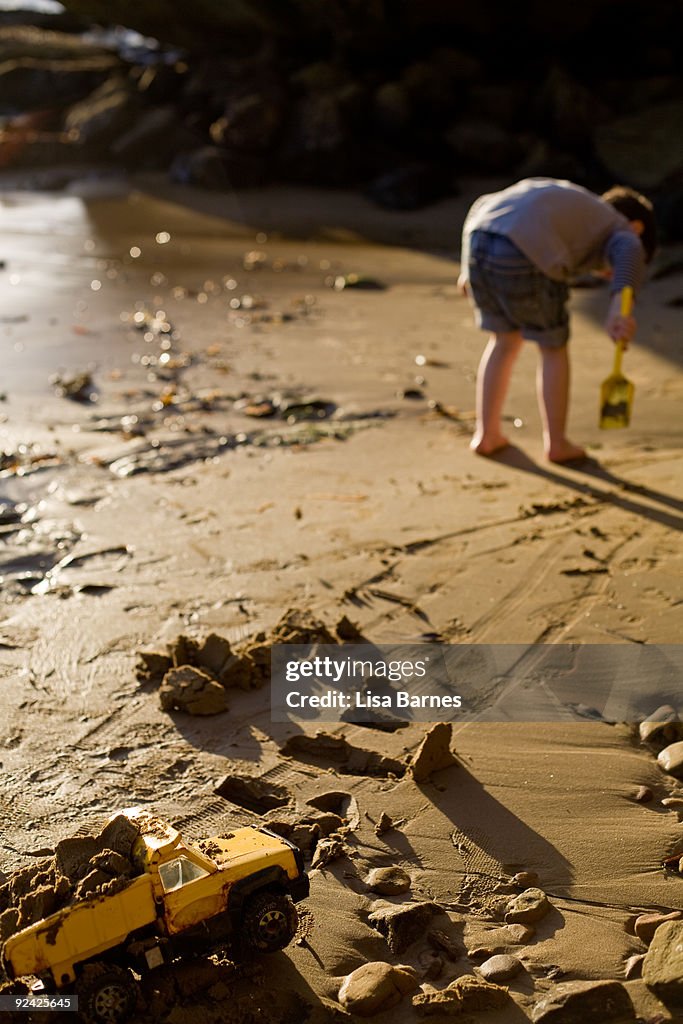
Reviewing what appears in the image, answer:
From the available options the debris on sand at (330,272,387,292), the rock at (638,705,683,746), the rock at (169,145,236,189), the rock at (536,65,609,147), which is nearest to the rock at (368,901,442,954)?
the rock at (638,705,683,746)

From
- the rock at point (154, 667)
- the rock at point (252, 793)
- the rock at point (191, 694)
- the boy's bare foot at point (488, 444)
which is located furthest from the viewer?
the boy's bare foot at point (488, 444)

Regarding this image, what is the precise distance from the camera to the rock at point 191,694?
10.6 ft

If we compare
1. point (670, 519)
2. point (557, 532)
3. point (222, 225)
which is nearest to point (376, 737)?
point (557, 532)

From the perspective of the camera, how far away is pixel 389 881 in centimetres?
256

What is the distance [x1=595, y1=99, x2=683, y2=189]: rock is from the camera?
10.8m

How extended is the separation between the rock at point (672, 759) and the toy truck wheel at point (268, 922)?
3.63 feet

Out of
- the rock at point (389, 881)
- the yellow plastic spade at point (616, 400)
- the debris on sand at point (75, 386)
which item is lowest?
the debris on sand at point (75, 386)

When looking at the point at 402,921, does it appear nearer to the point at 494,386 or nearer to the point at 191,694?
the point at 191,694

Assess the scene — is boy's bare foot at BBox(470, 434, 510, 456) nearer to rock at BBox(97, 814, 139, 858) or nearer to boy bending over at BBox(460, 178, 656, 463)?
boy bending over at BBox(460, 178, 656, 463)

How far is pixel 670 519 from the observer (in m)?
4.38

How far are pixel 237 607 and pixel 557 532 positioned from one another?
1.27 metres

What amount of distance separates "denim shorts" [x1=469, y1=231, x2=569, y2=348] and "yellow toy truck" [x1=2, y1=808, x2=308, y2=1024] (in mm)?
3020

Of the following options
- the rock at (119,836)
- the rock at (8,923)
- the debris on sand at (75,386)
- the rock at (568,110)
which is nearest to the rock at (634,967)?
the rock at (119,836)

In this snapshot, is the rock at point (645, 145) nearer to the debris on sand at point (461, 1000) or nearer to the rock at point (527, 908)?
the rock at point (527, 908)
